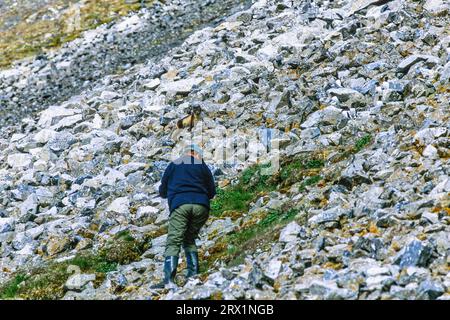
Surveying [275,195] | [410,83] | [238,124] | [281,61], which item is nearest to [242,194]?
[275,195]

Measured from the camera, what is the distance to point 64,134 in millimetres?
21484

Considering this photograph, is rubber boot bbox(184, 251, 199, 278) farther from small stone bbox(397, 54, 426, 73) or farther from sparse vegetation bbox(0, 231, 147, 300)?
small stone bbox(397, 54, 426, 73)

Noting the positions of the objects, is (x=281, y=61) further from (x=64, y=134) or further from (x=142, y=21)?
(x=142, y=21)

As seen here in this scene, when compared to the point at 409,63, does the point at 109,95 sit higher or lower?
lower

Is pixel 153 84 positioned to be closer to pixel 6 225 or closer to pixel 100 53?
pixel 6 225

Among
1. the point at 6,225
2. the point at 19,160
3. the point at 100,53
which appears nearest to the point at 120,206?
the point at 6,225

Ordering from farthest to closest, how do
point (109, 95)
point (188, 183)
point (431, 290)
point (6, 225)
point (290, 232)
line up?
point (109, 95) → point (6, 225) → point (188, 183) → point (290, 232) → point (431, 290)

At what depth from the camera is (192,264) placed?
12.2 m

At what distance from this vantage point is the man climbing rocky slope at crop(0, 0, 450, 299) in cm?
1072

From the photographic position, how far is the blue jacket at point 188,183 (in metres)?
12.1

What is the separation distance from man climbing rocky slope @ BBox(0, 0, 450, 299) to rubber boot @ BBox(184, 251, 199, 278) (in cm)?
17

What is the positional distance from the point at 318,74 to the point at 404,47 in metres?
2.34

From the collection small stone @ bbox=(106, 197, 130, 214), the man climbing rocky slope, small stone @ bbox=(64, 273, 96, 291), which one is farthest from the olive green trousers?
small stone @ bbox=(106, 197, 130, 214)

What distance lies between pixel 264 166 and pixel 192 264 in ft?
15.4
